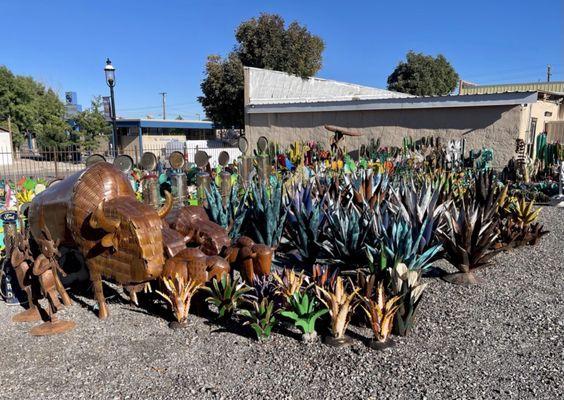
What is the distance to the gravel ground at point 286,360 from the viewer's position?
2879 millimetres

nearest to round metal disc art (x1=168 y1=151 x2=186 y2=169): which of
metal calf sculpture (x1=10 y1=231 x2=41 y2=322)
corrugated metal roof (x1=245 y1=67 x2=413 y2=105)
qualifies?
metal calf sculpture (x1=10 y1=231 x2=41 y2=322)

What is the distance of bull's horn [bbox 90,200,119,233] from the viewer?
3.50m

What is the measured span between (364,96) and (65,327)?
24379 mm

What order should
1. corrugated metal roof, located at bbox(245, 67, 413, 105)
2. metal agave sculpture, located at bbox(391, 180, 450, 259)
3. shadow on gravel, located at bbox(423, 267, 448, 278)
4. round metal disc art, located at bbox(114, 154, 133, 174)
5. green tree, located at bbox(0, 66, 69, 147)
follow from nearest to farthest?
metal agave sculpture, located at bbox(391, 180, 450, 259) → shadow on gravel, located at bbox(423, 267, 448, 278) → round metal disc art, located at bbox(114, 154, 133, 174) → corrugated metal roof, located at bbox(245, 67, 413, 105) → green tree, located at bbox(0, 66, 69, 147)

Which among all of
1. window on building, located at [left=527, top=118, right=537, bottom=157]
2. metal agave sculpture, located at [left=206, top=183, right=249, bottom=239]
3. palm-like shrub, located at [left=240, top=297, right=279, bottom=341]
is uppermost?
window on building, located at [left=527, top=118, right=537, bottom=157]

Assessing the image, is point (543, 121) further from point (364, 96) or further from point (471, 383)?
point (471, 383)

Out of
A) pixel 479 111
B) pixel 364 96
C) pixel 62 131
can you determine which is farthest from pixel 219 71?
pixel 479 111

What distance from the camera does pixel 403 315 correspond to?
141 inches

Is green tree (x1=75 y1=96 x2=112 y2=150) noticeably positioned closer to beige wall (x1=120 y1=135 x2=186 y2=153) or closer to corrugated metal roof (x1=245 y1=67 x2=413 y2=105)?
beige wall (x1=120 y1=135 x2=186 y2=153)

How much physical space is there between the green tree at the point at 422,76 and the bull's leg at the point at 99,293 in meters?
35.9

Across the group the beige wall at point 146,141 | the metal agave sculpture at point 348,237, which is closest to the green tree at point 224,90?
the beige wall at point 146,141

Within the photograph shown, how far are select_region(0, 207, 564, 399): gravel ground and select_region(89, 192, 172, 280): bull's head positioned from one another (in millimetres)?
617

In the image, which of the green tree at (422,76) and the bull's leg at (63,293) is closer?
the bull's leg at (63,293)

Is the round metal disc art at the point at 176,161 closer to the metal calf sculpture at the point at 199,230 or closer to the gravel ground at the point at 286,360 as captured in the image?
the metal calf sculpture at the point at 199,230
